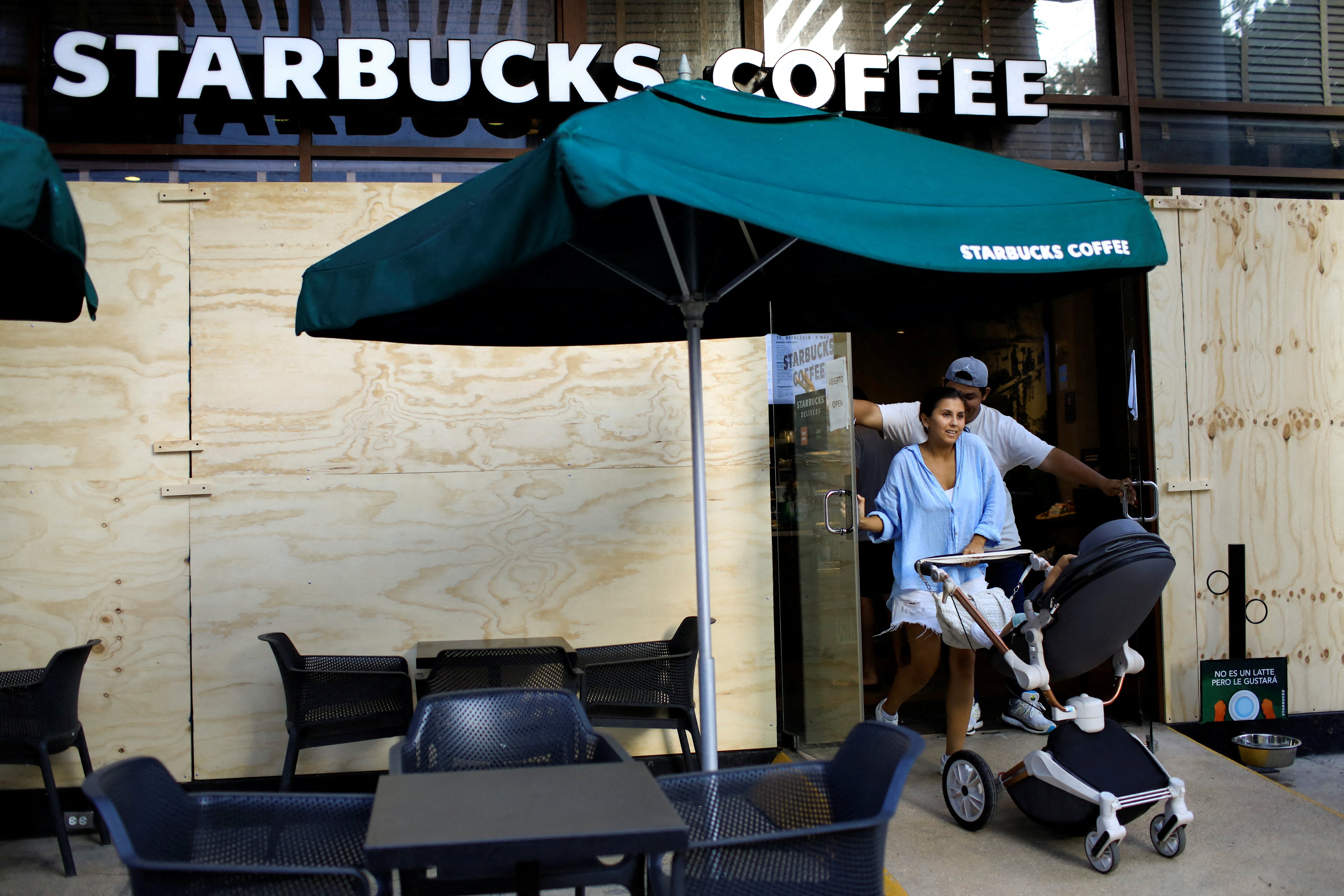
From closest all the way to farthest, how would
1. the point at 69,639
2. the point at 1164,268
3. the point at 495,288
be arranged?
the point at 495,288
the point at 69,639
the point at 1164,268

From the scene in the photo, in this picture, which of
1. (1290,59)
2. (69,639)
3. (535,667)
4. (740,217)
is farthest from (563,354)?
(1290,59)

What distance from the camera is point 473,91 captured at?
5.34 m

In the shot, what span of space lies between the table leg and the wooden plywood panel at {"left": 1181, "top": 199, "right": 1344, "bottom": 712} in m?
4.62

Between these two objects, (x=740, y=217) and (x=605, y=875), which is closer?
(x=740, y=217)

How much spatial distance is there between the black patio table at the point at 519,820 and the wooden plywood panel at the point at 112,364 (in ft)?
10.9

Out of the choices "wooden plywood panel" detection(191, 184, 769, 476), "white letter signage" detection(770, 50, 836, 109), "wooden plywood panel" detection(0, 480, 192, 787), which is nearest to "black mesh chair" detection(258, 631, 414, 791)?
"wooden plywood panel" detection(0, 480, 192, 787)

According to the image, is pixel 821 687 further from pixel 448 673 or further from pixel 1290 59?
pixel 1290 59

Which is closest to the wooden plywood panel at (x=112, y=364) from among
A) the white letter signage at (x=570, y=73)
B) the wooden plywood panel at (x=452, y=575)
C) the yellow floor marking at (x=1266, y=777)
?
the wooden plywood panel at (x=452, y=575)

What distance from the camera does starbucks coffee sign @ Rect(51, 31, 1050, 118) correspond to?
5.04 meters

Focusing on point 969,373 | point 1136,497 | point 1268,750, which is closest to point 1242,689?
point 1268,750

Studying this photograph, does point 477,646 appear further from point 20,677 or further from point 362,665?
point 20,677

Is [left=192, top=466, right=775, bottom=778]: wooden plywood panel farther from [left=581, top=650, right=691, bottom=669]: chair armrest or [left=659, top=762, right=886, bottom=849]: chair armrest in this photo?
[left=659, top=762, right=886, bottom=849]: chair armrest

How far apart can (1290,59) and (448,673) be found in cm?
602

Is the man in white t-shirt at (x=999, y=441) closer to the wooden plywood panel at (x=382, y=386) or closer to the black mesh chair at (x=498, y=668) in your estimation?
the wooden plywood panel at (x=382, y=386)
